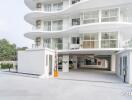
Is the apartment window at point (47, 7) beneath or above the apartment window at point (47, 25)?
above

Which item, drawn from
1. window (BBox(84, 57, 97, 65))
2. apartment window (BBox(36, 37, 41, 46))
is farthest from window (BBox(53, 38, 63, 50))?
window (BBox(84, 57, 97, 65))

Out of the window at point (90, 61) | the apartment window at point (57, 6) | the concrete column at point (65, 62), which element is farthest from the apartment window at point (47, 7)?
the window at point (90, 61)

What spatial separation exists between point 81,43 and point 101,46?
109 inches

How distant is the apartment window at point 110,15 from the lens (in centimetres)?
1845

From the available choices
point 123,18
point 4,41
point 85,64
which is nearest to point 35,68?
point 123,18

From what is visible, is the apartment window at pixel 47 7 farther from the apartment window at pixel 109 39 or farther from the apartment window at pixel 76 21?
the apartment window at pixel 109 39

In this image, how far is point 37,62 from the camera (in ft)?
56.0

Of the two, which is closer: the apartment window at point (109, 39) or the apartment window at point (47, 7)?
the apartment window at point (109, 39)

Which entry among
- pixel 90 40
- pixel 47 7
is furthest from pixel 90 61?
pixel 90 40

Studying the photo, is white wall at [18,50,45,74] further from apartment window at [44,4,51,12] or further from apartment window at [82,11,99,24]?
A: apartment window at [44,4,51,12]

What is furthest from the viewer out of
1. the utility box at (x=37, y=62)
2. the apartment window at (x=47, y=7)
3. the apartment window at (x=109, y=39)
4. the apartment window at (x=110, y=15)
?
the apartment window at (x=47, y=7)

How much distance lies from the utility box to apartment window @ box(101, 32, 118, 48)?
6813 millimetres

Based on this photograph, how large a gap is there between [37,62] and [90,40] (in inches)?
292

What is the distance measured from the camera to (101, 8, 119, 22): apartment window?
18.5 metres
